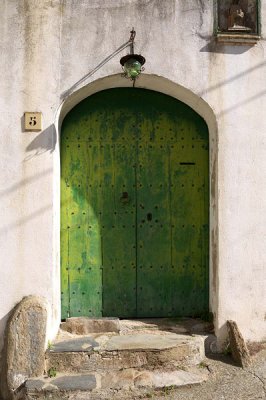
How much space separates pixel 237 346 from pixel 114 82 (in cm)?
287

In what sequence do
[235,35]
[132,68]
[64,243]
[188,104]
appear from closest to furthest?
[132,68]
[235,35]
[64,243]
[188,104]

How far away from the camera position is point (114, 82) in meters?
4.76

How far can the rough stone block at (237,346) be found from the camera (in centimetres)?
429

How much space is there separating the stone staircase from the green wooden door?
0.53m

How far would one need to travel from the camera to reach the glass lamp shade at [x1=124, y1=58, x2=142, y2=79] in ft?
14.2

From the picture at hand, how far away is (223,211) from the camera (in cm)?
459

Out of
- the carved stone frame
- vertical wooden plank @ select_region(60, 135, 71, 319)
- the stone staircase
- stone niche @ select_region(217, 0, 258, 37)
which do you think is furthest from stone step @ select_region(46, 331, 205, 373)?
stone niche @ select_region(217, 0, 258, 37)

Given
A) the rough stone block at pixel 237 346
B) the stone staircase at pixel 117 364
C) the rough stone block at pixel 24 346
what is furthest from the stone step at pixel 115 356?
the rough stone block at pixel 237 346

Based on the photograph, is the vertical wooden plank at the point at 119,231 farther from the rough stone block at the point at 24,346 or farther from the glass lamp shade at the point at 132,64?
the rough stone block at the point at 24,346

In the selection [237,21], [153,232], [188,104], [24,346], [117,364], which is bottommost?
[117,364]

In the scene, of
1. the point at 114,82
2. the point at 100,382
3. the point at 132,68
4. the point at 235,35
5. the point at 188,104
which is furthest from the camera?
the point at 188,104

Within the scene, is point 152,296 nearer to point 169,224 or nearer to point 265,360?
point 169,224

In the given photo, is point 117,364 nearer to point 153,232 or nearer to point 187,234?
point 153,232

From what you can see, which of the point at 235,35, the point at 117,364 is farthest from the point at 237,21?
the point at 117,364
